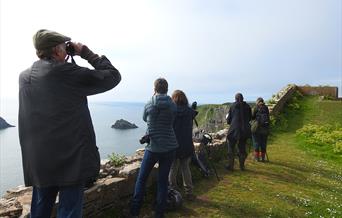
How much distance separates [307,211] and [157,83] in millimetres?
4665

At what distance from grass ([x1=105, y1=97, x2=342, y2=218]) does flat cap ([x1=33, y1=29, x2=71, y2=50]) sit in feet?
15.7

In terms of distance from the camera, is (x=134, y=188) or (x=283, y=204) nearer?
(x=134, y=188)

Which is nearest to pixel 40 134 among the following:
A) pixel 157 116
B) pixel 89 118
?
pixel 89 118

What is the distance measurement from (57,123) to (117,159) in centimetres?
518

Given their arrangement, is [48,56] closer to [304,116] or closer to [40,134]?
[40,134]

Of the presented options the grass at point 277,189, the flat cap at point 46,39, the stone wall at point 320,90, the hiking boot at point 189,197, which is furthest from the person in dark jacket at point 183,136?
the stone wall at point 320,90

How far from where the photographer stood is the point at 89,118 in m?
4.48

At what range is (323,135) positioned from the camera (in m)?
21.1

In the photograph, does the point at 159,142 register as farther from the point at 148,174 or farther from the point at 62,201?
the point at 62,201

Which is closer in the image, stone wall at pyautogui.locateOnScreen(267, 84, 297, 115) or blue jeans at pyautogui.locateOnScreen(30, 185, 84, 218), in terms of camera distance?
blue jeans at pyautogui.locateOnScreen(30, 185, 84, 218)

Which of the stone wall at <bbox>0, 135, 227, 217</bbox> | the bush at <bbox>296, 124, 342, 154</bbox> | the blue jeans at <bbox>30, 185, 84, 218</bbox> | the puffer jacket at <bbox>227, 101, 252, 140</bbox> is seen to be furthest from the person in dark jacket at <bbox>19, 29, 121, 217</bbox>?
the bush at <bbox>296, 124, 342, 154</bbox>

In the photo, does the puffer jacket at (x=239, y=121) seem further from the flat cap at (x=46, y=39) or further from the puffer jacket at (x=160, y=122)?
the flat cap at (x=46, y=39)

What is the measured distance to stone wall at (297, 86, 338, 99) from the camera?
33.8 m

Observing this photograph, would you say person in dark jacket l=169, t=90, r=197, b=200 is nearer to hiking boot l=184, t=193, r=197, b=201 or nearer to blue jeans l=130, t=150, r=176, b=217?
hiking boot l=184, t=193, r=197, b=201
